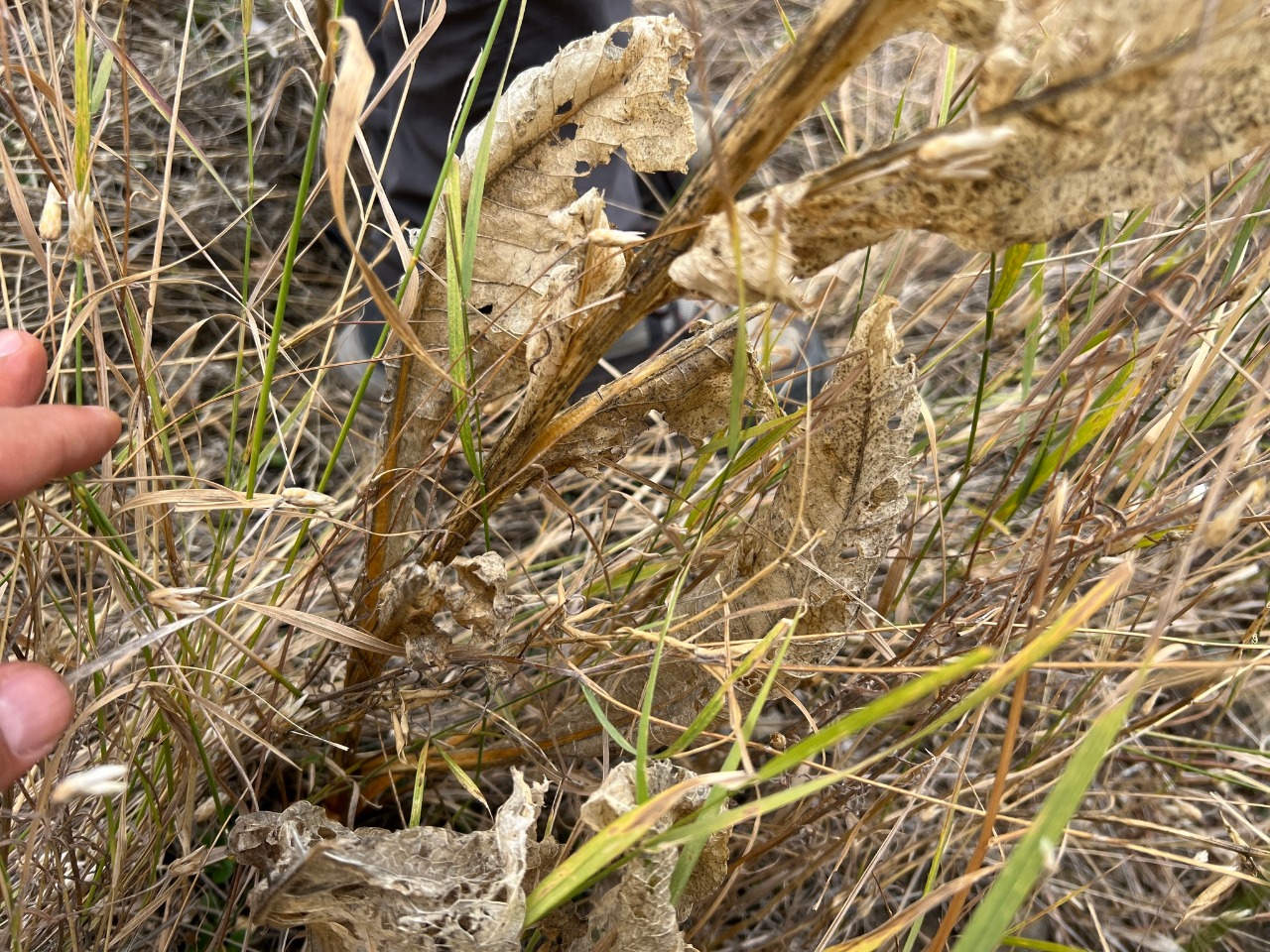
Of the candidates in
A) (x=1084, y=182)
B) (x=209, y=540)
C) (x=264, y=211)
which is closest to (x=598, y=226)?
(x=1084, y=182)

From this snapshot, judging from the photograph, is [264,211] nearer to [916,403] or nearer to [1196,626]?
[916,403]

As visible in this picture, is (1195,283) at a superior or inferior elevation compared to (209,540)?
superior

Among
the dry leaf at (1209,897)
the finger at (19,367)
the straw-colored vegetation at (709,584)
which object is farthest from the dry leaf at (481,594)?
the dry leaf at (1209,897)

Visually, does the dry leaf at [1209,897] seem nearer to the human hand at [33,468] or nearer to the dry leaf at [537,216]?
the dry leaf at [537,216]

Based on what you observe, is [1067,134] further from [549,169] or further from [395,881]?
[395,881]

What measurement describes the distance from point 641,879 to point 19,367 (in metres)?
0.57

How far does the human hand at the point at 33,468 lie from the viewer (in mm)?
569

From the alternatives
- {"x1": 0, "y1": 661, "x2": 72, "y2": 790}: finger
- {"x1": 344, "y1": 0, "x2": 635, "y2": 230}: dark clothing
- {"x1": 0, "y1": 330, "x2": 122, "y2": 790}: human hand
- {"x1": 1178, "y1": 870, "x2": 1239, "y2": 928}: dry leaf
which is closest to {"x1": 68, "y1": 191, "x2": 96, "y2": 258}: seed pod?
{"x1": 0, "y1": 330, "x2": 122, "y2": 790}: human hand

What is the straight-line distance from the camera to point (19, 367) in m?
0.67

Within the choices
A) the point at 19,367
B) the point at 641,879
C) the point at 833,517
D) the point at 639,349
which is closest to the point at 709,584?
the point at 833,517

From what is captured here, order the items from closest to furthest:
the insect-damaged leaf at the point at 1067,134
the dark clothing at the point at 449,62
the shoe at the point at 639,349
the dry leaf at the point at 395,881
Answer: the insect-damaged leaf at the point at 1067,134 < the dry leaf at the point at 395,881 < the dark clothing at the point at 449,62 < the shoe at the point at 639,349

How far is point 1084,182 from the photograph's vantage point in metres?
0.38

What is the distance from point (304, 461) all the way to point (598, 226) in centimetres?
90

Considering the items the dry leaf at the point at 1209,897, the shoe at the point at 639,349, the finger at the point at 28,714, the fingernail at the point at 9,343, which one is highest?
the fingernail at the point at 9,343
